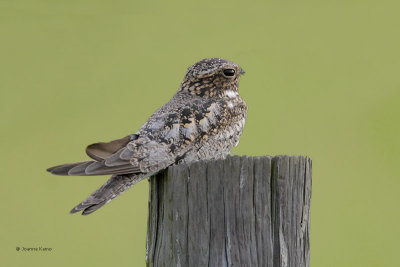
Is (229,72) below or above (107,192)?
above

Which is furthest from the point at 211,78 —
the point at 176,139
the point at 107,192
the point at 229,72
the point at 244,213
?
the point at 244,213

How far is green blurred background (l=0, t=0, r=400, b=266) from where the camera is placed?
322 inches

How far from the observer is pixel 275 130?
9.24 m

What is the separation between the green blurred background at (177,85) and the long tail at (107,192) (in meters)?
3.91

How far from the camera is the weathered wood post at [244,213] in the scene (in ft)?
11.8

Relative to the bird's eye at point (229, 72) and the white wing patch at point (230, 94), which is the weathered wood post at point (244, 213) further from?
the bird's eye at point (229, 72)

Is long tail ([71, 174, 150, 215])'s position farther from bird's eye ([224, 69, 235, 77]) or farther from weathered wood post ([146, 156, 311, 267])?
bird's eye ([224, 69, 235, 77])

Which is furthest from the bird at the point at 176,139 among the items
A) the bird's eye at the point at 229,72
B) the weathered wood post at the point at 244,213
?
the weathered wood post at the point at 244,213

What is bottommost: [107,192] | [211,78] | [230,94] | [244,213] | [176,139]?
[244,213]

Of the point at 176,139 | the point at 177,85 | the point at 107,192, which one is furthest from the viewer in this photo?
the point at 177,85

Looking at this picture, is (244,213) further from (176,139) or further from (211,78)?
(211,78)

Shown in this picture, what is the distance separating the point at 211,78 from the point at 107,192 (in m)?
1.59

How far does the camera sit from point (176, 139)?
4.31 meters

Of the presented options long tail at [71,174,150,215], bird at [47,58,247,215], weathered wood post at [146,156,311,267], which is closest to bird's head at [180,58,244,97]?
bird at [47,58,247,215]
